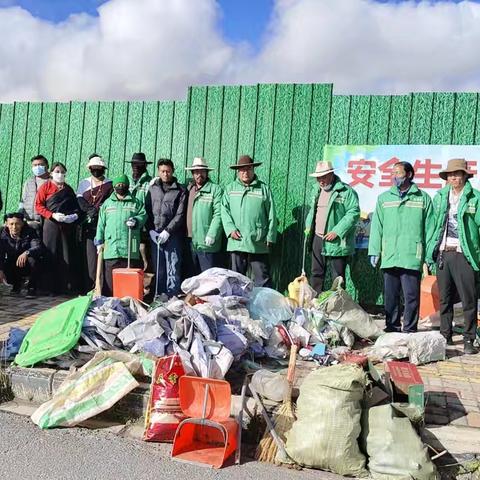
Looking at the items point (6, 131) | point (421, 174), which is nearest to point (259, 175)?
point (421, 174)

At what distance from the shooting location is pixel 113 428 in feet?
13.0

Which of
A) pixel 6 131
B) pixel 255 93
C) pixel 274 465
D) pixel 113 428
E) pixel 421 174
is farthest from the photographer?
pixel 6 131

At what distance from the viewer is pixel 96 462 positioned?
3.42 m

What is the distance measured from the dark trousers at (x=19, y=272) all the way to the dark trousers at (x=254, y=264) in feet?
9.08

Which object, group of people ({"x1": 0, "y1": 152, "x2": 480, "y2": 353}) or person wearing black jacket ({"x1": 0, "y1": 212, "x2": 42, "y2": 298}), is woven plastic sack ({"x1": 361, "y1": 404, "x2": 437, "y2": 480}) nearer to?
group of people ({"x1": 0, "y1": 152, "x2": 480, "y2": 353})

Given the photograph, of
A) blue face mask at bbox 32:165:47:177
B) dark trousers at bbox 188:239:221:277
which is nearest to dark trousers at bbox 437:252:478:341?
dark trousers at bbox 188:239:221:277

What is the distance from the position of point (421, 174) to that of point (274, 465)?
4.42 metres

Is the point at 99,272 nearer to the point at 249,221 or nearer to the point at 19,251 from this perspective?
the point at 19,251

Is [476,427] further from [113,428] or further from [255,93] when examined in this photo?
[255,93]

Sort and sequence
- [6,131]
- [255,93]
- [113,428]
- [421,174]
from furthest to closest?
[6,131] → [255,93] → [421,174] → [113,428]

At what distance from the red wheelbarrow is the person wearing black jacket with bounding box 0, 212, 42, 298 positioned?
14.9 feet

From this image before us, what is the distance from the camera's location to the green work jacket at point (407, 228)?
18.9 feet

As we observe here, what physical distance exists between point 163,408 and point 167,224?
3.52 meters

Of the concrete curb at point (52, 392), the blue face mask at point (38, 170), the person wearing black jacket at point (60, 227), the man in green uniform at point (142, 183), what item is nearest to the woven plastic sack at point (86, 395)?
the concrete curb at point (52, 392)
